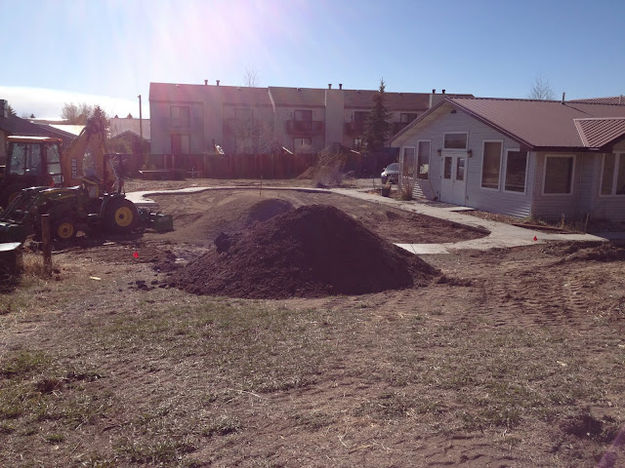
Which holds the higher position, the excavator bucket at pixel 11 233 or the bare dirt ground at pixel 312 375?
the excavator bucket at pixel 11 233

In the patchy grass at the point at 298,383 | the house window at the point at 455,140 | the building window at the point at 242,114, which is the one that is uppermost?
the building window at the point at 242,114

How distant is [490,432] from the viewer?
178 inches

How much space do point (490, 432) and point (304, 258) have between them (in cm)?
618

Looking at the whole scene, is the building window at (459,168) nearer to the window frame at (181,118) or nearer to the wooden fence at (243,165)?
the wooden fence at (243,165)

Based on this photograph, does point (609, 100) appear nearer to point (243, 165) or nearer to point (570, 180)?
point (570, 180)

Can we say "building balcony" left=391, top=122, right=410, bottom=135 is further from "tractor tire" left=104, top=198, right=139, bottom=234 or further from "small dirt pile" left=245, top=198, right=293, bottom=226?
"tractor tire" left=104, top=198, right=139, bottom=234

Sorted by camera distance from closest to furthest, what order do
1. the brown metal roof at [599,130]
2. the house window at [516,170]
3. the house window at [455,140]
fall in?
1. the brown metal roof at [599,130]
2. the house window at [516,170]
3. the house window at [455,140]

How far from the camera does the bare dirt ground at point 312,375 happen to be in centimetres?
430

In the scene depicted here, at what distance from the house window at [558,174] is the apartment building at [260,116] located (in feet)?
106

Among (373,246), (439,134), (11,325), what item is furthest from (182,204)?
(11,325)

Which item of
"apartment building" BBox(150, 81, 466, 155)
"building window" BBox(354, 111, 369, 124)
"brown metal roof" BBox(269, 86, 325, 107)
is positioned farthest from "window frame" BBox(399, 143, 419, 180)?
"building window" BBox(354, 111, 369, 124)

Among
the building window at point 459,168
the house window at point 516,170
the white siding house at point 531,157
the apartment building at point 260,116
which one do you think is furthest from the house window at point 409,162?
the apartment building at point 260,116

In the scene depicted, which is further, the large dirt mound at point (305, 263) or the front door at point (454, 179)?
the front door at point (454, 179)

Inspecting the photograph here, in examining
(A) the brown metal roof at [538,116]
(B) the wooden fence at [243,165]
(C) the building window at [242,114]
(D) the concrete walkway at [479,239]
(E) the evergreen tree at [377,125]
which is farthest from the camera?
(C) the building window at [242,114]
